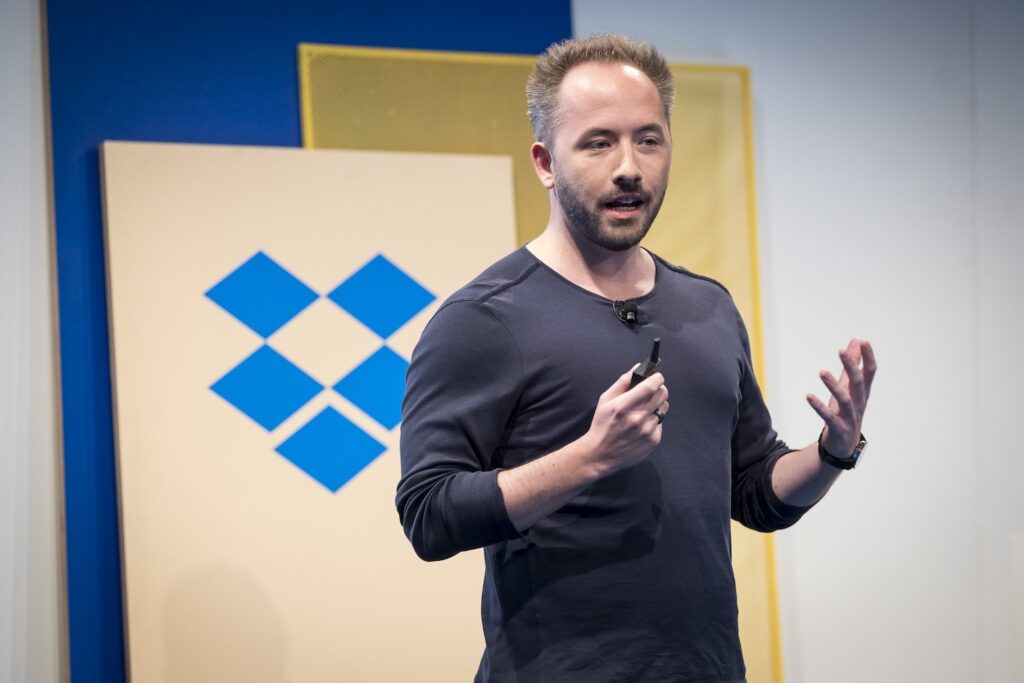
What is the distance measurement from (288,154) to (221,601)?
124 cm

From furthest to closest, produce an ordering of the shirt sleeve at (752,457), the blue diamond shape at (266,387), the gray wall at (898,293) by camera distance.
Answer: the gray wall at (898,293), the blue diamond shape at (266,387), the shirt sleeve at (752,457)

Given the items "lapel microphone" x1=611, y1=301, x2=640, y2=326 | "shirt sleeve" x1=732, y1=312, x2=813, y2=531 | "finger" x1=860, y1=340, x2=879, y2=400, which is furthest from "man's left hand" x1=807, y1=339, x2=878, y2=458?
"lapel microphone" x1=611, y1=301, x2=640, y2=326

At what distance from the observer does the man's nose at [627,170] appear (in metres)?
1.57

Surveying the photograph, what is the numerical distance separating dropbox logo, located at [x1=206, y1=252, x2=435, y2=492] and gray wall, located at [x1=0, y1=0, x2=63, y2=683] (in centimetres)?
47

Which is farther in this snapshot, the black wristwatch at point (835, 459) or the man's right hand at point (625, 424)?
the black wristwatch at point (835, 459)

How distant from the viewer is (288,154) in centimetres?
318

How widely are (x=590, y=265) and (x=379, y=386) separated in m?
1.66

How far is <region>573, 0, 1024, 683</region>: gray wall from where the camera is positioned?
12.6 ft

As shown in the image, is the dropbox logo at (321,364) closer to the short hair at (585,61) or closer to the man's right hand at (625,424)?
the short hair at (585,61)

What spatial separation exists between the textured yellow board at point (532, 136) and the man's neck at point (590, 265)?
1724mm

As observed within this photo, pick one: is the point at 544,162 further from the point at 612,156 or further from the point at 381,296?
the point at 381,296

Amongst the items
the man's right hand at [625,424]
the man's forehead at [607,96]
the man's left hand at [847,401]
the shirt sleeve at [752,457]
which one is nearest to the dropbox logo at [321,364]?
the shirt sleeve at [752,457]

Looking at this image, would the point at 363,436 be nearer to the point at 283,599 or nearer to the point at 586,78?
the point at 283,599

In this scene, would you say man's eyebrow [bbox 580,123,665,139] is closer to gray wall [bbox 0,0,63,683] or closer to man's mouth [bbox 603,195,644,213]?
man's mouth [bbox 603,195,644,213]
